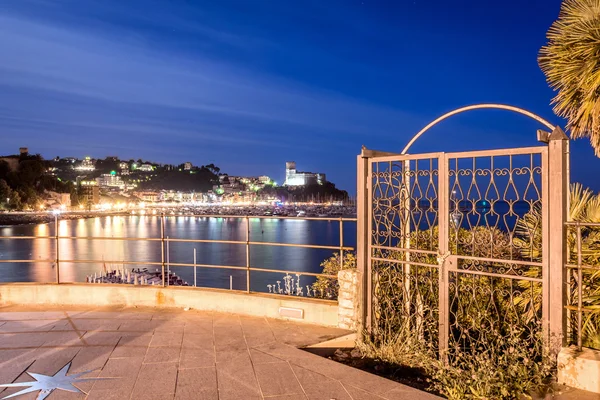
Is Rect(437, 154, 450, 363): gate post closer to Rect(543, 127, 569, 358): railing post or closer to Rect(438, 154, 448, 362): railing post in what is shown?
Rect(438, 154, 448, 362): railing post

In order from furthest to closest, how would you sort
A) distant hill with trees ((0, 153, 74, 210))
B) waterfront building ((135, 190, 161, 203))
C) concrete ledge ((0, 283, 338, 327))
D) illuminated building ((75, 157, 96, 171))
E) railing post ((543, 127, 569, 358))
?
illuminated building ((75, 157, 96, 171))
waterfront building ((135, 190, 161, 203))
distant hill with trees ((0, 153, 74, 210))
concrete ledge ((0, 283, 338, 327))
railing post ((543, 127, 569, 358))

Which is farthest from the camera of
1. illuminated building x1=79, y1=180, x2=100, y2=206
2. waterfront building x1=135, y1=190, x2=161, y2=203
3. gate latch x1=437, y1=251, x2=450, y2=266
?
waterfront building x1=135, y1=190, x2=161, y2=203

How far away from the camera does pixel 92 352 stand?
175 inches

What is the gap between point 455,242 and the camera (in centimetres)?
416

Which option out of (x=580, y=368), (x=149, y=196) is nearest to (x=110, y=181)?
(x=149, y=196)

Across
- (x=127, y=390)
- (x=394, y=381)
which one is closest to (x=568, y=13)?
(x=394, y=381)

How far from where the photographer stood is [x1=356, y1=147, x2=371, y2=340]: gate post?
469 cm

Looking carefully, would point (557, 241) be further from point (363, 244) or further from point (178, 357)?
point (178, 357)

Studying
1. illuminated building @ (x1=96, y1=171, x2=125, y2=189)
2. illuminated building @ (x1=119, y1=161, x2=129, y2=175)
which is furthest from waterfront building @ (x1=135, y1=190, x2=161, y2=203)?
illuminated building @ (x1=119, y1=161, x2=129, y2=175)

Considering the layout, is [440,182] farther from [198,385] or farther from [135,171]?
[135,171]

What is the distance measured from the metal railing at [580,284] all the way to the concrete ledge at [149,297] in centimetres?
276

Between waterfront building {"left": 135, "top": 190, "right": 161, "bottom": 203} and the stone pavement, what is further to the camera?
waterfront building {"left": 135, "top": 190, "right": 161, "bottom": 203}

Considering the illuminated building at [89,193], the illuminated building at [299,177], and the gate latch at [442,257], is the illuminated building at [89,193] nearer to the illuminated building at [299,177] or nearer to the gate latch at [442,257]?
the illuminated building at [299,177]

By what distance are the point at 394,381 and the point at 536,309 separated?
5.04 ft
